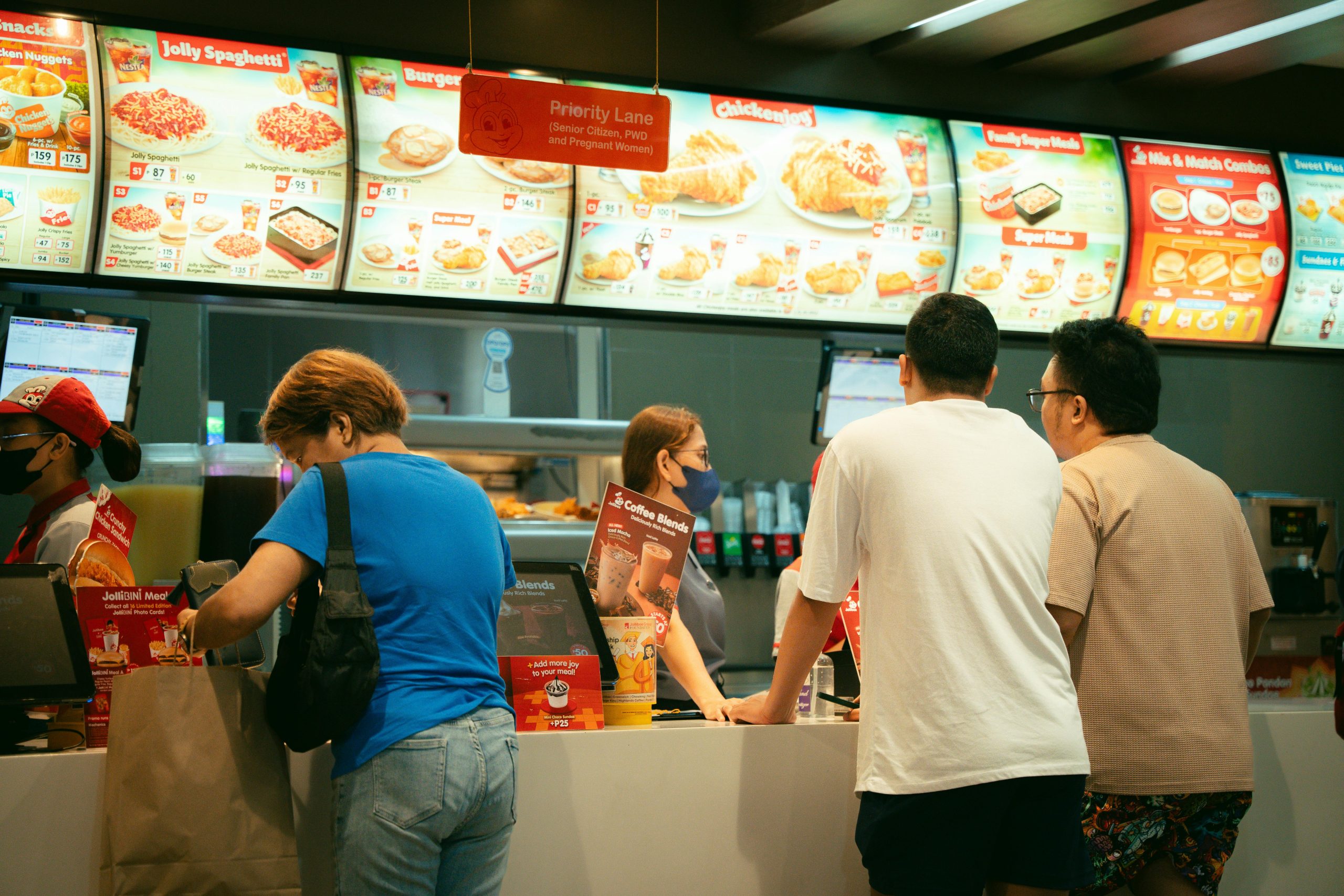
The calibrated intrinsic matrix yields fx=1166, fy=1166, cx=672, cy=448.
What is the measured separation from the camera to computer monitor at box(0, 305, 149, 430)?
3639mm

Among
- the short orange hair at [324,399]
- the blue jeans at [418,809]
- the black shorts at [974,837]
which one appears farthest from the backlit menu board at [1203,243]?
the blue jeans at [418,809]

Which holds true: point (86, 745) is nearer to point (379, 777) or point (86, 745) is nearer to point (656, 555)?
point (379, 777)

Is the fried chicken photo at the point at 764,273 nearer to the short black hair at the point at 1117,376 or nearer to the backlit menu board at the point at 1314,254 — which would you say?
the short black hair at the point at 1117,376

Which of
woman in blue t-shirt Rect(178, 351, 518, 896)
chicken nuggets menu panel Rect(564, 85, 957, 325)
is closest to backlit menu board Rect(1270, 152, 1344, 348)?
chicken nuggets menu panel Rect(564, 85, 957, 325)

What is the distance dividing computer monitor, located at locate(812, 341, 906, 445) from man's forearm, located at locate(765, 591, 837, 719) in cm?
240

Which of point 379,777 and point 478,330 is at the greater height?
point 478,330

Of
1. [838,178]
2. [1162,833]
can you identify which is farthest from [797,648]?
[838,178]

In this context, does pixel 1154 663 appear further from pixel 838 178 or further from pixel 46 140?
pixel 46 140

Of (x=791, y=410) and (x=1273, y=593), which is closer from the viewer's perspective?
(x=1273, y=593)

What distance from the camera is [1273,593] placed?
18.7 feet

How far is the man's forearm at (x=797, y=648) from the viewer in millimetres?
2207

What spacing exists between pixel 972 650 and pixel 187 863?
1.33 metres

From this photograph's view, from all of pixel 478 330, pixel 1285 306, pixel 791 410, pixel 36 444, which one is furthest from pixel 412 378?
pixel 1285 306

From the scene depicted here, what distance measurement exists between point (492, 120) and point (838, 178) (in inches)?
50.5
